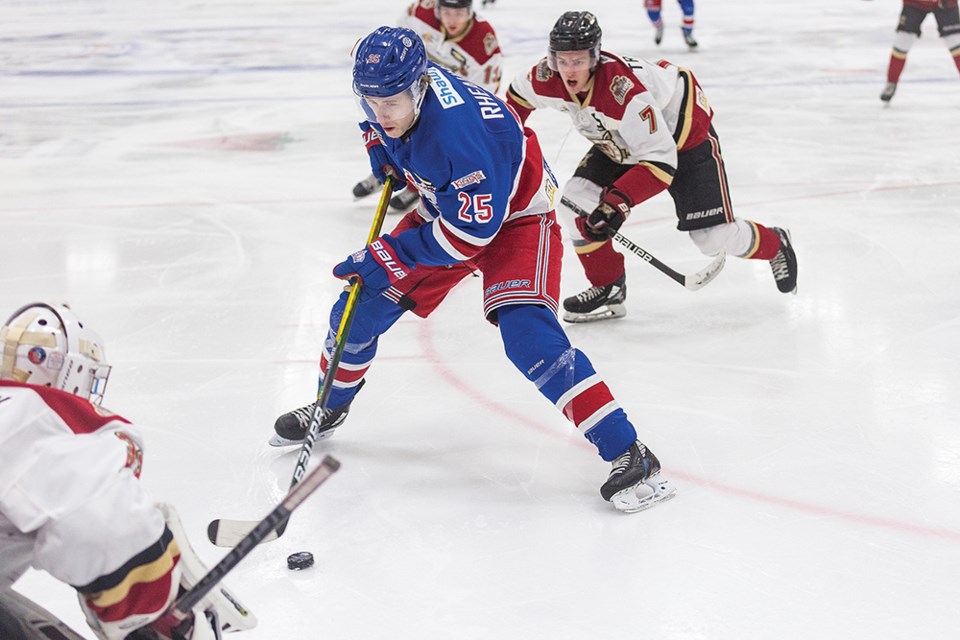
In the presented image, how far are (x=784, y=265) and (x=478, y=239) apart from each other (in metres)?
1.59

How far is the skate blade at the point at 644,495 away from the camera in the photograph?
227 cm

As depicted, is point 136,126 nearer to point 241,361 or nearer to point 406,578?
point 241,361

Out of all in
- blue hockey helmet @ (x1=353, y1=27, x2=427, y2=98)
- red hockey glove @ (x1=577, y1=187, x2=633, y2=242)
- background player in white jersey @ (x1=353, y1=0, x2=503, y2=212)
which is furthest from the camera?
background player in white jersey @ (x1=353, y1=0, x2=503, y2=212)

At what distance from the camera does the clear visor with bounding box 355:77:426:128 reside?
2148 mm

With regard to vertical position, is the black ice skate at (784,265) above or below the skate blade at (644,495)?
below

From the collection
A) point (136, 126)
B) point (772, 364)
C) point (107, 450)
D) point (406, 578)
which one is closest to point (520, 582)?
point (406, 578)

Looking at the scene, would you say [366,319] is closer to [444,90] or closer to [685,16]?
[444,90]

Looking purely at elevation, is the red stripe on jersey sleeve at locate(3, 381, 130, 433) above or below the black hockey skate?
above

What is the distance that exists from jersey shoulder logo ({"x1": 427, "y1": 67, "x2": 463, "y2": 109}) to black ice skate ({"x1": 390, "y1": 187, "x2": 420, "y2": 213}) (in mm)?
2402

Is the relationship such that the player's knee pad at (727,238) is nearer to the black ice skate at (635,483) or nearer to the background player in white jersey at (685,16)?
the black ice skate at (635,483)

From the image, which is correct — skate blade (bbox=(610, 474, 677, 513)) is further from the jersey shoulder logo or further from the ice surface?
the jersey shoulder logo

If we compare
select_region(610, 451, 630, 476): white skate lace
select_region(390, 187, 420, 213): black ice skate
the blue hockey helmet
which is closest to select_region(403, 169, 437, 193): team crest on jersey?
the blue hockey helmet

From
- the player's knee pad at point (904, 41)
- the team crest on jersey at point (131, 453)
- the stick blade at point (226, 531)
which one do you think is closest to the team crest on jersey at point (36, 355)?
the team crest on jersey at point (131, 453)

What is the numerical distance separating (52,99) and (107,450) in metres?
6.46
